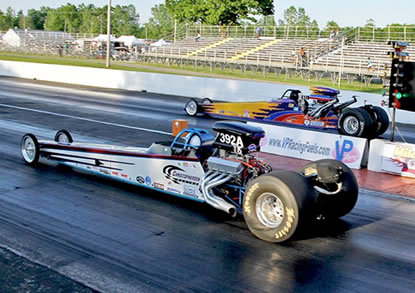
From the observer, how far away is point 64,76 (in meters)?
33.0

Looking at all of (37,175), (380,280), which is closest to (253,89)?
(37,175)

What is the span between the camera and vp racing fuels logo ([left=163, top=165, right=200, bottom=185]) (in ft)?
25.5

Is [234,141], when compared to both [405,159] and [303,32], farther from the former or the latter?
[303,32]

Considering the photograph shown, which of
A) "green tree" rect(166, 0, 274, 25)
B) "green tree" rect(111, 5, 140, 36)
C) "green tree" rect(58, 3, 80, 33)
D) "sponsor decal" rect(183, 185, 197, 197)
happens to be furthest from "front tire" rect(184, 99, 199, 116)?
"green tree" rect(58, 3, 80, 33)

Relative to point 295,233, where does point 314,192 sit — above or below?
above

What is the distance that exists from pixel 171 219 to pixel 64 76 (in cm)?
2749

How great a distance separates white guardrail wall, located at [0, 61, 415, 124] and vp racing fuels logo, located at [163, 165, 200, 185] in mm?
14431

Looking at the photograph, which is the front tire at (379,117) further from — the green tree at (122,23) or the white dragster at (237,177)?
the green tree at (122,23)

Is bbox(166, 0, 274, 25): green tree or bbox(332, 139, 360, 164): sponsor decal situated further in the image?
bbox(166, 0, 274, 25): green tree

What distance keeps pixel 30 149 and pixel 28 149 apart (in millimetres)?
73

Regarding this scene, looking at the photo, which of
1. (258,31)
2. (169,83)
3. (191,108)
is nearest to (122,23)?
(258,31)

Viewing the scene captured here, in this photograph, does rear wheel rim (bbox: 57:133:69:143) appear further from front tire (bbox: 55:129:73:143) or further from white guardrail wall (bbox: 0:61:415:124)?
white guardrail wall (bbox: 0:61:415:124)

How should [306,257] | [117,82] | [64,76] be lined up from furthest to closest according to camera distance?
[64,76] → [117,82] → [306,257]

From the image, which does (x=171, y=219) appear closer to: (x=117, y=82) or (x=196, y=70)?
(x=117, y=82)
